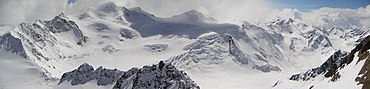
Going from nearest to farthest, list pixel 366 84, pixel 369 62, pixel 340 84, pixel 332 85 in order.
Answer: pixel 366 84 → pixel 369 62 → pixel 340 84 → pixel 332 85

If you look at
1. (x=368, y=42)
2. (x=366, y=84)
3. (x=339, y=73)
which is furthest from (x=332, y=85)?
(x=366, y=84)

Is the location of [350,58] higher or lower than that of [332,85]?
higher

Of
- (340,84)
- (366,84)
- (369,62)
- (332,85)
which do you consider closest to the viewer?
(366,84)

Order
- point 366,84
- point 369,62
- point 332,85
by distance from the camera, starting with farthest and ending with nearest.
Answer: point 332,85
point 369,62
point 366,84

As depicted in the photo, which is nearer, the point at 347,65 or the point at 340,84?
the point at 340,84

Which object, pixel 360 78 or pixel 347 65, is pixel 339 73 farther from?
pixel 360 78

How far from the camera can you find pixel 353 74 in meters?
109

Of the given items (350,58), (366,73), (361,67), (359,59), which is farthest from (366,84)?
(350,58)

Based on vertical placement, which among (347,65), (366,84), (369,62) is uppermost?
(347,65)

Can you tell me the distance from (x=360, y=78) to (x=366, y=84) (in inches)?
238

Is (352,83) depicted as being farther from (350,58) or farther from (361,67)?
(350,58)

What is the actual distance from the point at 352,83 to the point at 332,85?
15589 mm

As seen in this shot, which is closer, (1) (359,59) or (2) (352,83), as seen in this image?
(2) (352,83)

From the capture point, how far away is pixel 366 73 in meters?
99.9
